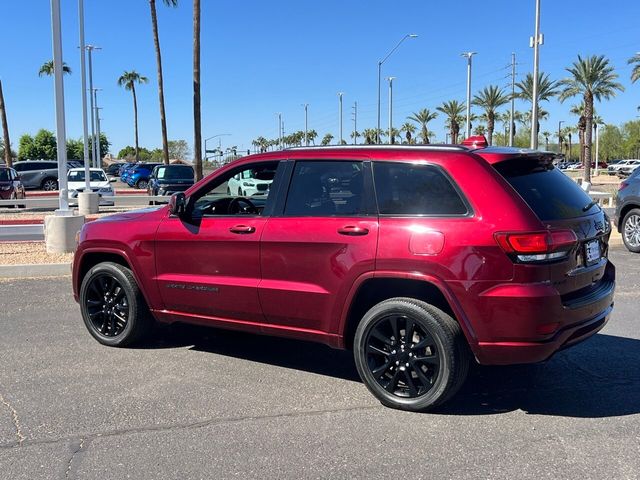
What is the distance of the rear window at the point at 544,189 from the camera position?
3986mm

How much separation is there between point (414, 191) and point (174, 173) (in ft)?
71.3

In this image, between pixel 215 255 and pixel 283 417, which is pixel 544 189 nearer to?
pixel 283 417

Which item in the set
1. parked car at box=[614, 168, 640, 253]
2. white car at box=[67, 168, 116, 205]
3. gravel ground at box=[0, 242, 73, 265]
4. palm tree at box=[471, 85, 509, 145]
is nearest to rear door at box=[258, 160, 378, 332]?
gravel ground at box=[0, 242, 73, 265]

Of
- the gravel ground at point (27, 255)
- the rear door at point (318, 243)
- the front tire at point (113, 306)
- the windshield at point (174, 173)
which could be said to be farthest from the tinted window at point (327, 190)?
the windshield at point (174, 173)

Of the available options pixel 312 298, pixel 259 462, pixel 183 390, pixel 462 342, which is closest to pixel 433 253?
pixel 462 342

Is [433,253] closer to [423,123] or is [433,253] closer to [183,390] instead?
[183,390]

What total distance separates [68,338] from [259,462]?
10.7 feet

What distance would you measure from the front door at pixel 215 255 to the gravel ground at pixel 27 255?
5196mm

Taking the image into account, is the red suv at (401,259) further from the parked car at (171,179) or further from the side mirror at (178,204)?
the parked car at (171,179)

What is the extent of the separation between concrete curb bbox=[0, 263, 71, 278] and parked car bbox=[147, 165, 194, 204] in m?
14.6

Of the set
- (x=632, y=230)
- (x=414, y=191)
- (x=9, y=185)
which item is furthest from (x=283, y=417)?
(x=9, y=185)

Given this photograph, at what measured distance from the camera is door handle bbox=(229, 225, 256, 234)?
4621 millimetres

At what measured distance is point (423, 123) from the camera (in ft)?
242

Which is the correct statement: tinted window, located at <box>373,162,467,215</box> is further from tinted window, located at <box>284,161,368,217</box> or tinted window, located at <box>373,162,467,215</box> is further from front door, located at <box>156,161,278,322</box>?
front door, located at <box>156,161,278,322</box>
